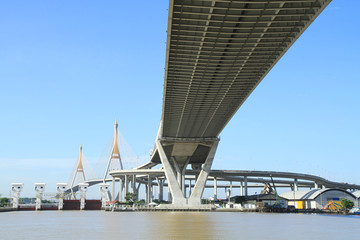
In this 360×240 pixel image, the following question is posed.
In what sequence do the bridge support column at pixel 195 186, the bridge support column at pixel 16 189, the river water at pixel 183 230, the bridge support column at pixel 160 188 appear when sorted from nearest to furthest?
1. the river water at pixel 183 230
2. the bridge support column at pixel 195 186
3. the bridge support column at pixel 16 189
4. the bridge support column at pixel 160 188

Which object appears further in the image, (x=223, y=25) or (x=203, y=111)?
(x=203, y=111)

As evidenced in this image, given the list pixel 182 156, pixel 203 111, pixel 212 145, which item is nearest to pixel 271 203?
pixel 212 145

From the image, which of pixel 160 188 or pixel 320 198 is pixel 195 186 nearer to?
pixel 320 198

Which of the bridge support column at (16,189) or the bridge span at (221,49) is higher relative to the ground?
the bridge span at (221,49)

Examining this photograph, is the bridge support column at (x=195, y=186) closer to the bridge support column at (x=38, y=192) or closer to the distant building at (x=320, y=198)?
the distant building at (x=320, y=198)

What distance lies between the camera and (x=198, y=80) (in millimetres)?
53719

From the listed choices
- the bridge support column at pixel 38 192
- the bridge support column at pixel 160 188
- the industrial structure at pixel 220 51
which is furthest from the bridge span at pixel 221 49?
the bridge support column at pixel 160 188

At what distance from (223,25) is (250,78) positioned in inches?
625

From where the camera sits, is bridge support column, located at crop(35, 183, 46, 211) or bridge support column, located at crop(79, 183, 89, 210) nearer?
bridge support column, located at crop(35, 183, 46, 211)

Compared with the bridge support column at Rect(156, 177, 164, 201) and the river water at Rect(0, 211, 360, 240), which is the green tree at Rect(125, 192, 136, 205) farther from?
the river water at Rect(0, 211, 360, 240)

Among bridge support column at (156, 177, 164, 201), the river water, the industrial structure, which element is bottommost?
the river water

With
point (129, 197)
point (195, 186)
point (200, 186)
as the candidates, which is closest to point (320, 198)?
point (200, 186)

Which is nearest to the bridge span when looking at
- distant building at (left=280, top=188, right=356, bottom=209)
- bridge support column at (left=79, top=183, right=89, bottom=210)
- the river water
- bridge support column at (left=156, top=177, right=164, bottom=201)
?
the river water

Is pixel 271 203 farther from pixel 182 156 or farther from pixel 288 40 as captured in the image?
pixel 288 40
